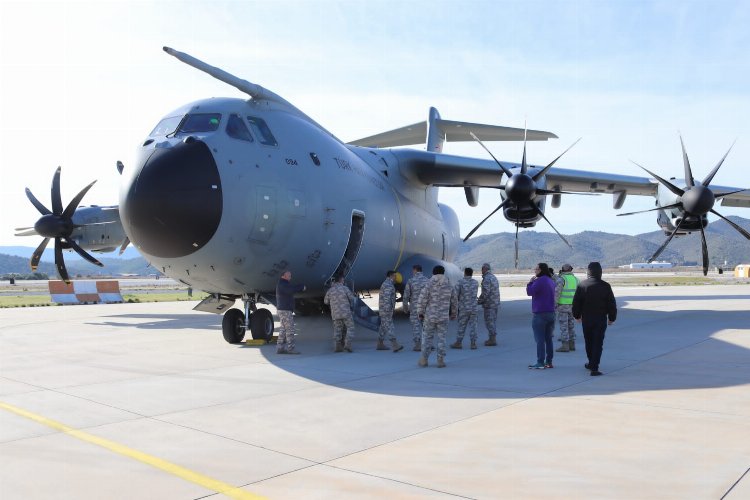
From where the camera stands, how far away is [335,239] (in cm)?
1321

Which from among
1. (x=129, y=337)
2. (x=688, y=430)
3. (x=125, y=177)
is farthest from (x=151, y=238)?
(x=688, y=430)

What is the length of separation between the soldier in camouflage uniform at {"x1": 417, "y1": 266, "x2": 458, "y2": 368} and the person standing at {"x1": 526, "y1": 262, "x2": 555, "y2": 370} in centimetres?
130

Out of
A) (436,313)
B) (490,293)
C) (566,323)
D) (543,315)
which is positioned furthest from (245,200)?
(566,323)

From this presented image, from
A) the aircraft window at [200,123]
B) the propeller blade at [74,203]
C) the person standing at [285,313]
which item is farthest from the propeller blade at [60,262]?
the person standing at [285,313]

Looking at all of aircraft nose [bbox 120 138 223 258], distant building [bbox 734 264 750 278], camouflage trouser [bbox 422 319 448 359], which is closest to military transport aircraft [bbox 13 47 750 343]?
aircraft nose [bbox 120 138 223 258]

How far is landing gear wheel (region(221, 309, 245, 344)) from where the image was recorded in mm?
12898

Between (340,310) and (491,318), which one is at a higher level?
A: (340,310)

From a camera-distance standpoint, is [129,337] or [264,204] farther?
[129,337]

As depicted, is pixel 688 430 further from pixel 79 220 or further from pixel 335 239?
pixel 79 220

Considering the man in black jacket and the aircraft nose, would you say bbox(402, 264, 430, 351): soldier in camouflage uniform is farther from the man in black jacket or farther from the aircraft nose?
the aircraft nose

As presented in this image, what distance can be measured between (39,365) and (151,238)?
2929mm

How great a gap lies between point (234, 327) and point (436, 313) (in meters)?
4.95

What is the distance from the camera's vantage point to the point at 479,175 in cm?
1969

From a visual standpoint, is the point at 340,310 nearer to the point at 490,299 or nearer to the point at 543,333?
the point at 490,299
